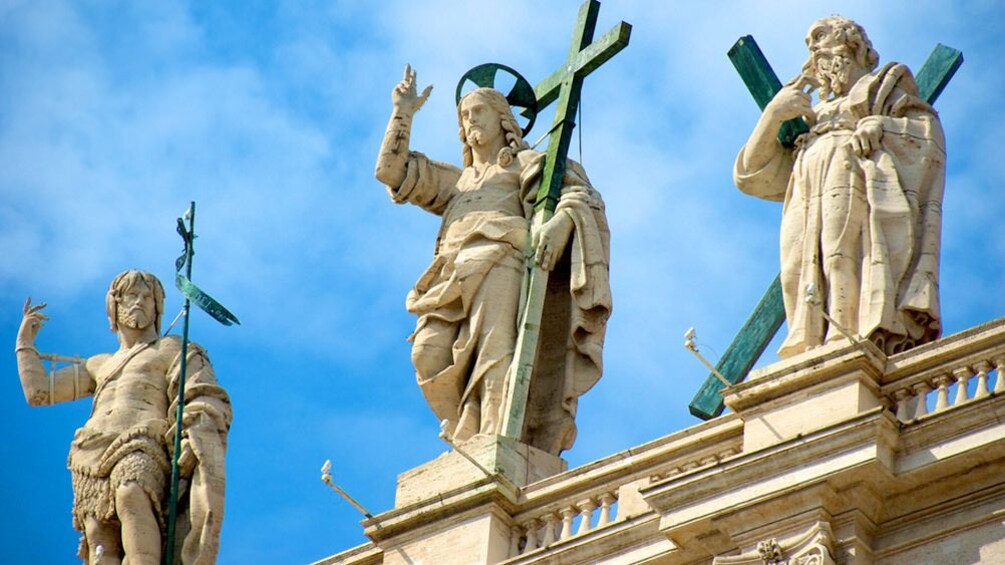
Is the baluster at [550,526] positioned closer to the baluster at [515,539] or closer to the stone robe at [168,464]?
the baluster at [515,539]

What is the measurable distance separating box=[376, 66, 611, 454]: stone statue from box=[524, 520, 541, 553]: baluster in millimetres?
1011

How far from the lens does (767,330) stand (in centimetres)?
2072

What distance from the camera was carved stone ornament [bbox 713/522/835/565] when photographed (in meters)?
17.3

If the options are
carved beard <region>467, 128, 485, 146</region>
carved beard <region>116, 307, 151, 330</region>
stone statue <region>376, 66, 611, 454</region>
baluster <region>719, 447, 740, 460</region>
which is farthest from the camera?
carved beard <region>116, 307, 151, 330</region>

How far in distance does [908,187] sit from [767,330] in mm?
1851

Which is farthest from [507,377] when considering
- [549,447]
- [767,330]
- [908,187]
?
[908,187]

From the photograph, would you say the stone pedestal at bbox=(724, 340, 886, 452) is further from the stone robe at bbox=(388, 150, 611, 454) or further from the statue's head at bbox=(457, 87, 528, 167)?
the statue's head at bbox=(457, 87, 528, 167)

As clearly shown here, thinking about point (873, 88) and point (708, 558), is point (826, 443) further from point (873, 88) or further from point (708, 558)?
point (873, 88)

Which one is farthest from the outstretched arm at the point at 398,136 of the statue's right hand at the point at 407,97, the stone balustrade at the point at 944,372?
the stone balustrade at the point at 944,372

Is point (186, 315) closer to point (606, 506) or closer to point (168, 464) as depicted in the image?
point (168, 464)

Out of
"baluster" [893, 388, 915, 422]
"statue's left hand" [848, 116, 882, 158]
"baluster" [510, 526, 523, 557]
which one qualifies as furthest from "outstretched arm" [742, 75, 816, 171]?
"baluster" [510, 526, 523, 557]

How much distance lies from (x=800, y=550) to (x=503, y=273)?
170 inches

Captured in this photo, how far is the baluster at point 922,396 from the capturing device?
1789cm

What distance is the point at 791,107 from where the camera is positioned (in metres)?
19.9
